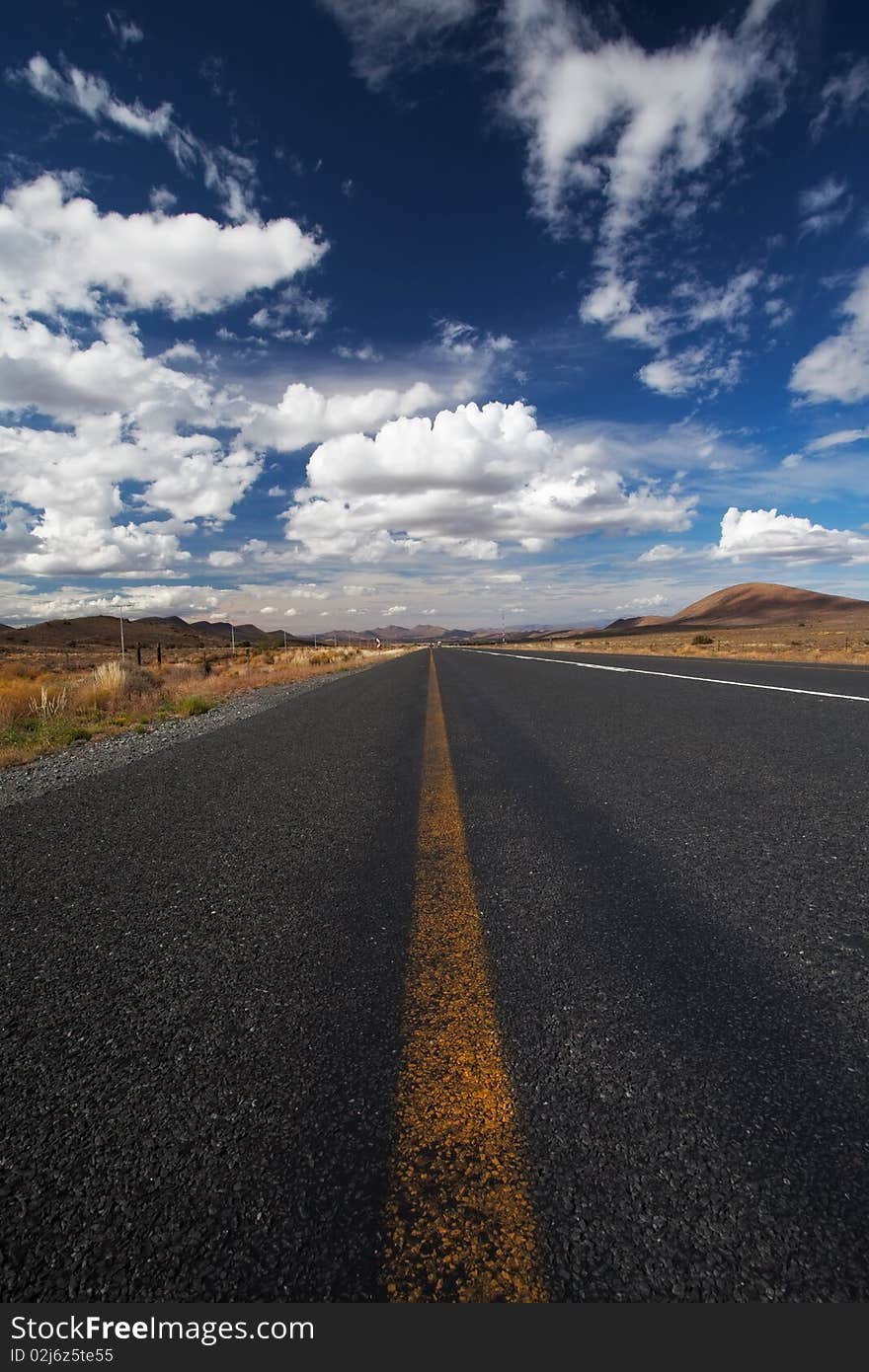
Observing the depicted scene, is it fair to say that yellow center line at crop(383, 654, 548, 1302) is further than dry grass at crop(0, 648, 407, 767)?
No

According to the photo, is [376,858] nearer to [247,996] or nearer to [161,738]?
[247,996]

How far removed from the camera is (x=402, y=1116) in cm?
128

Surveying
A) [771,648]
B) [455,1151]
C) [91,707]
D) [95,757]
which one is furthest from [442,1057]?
[771,648]

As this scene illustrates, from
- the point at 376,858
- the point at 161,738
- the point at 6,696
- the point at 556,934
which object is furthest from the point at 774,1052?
the point at 6,696

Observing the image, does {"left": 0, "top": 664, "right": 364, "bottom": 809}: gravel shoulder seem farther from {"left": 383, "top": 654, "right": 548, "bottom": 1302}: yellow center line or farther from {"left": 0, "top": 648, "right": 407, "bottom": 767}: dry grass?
{"left": 383, "top": 654, "right": 548, "bottom": 1302}: yellow center line

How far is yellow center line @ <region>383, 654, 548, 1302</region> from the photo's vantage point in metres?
0.94

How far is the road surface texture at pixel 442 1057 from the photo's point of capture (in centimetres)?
97

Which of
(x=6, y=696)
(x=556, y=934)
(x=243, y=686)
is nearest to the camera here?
(x=556, y=934)

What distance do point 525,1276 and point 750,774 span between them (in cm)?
412

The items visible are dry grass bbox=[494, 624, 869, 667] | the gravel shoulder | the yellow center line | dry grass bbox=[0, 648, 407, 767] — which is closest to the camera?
the yellow center line

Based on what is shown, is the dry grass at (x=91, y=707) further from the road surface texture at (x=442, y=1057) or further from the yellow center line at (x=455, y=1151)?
the yellow center line at (x=455, y=1151)

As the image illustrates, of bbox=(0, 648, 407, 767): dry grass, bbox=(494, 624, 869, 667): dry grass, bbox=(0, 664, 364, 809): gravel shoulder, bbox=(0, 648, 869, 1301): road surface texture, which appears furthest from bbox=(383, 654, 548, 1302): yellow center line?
bbox=(494, 624, 869, 667): dry grass

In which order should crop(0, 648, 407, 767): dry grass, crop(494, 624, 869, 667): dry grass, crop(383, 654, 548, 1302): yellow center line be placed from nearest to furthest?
1. crop(383, 654, 548, 1302): yellow center line
2. crop(0, 648, 407, 767): dry grass
3. crop(494, 624, 869, 667): dry grass

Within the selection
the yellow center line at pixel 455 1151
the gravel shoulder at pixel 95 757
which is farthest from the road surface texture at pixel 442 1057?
the gravel shoulder at pixel 95 757
